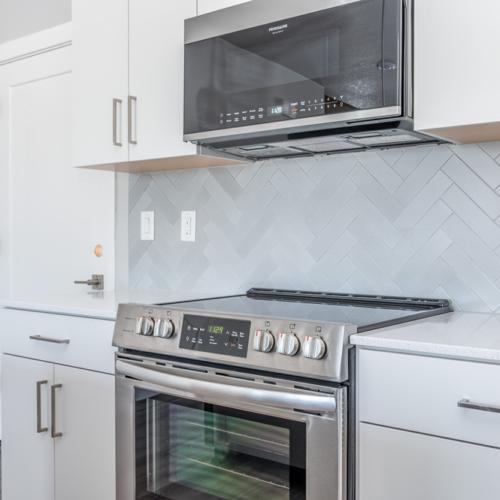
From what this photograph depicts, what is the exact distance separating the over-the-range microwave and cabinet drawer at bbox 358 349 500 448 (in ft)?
2.06

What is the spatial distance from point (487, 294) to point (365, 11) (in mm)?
881

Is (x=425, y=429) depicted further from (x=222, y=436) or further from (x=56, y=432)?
(x=56, y=432)

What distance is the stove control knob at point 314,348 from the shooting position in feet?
3.98

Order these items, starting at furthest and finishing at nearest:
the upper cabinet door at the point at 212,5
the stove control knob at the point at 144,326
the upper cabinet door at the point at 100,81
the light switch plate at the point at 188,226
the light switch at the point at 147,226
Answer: the light switch at the point at 147,226
the light switch plate at the point at 188,226
the upper cabinet door at the point at 100,81
the upper cabinet door at the point at 212,5
the stove control knob at the point at 144,326

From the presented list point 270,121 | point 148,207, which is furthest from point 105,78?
point 270,121

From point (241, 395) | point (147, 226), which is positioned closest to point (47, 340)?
point (147, 226)

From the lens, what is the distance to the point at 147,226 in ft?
7.91

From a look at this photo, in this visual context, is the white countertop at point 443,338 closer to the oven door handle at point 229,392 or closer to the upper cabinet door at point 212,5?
the oven door handle at point 229,392

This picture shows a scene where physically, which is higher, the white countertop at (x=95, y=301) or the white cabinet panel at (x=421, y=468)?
the white countertop at (x=95, y=301)

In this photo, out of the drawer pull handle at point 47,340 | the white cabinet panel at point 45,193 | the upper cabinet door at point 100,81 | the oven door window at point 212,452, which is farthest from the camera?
the white cabinet panel at point 45,193

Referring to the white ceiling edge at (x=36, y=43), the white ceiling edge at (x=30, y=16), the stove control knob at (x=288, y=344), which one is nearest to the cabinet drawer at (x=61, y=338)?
the stove control knob at (x=288, y=344)

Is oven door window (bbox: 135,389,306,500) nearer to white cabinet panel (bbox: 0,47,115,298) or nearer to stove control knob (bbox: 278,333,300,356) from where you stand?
stove control knob (bbox: 278,333,300,356)

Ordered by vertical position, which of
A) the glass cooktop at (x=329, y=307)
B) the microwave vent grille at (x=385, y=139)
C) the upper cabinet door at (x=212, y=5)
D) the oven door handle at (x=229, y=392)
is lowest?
the oven door handle at (x=229, y=392)

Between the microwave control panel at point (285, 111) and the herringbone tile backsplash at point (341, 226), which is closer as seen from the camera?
the microwave control panel at point (285, 111)
